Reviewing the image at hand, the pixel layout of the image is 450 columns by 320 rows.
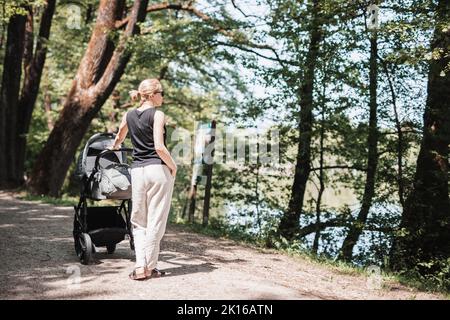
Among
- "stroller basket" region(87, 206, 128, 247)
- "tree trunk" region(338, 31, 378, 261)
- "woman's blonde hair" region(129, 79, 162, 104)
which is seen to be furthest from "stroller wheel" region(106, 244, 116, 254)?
"tree trunk" region(338, 31, 378, 261)

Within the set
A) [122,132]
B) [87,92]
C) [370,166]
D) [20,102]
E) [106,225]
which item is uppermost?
[20,102]

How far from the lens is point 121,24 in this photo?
13062 mm

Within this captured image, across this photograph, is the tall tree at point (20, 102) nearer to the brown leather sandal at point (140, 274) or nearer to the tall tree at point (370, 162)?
the tall tree at point (370, 162)

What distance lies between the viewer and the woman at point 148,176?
508 centimetres

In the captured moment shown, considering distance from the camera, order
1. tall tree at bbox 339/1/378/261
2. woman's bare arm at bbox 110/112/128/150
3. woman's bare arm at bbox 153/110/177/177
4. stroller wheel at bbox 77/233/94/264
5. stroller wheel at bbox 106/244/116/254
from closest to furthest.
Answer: woman's bare arm at bbox 153/110/177/177 < woman's bare arm at bbox 110/112/128/150 < stroller wheel at bbox 77/233/94/264 < stroller wheel at bbox 106/244/116/254 < tall tree at bbox 339/1/378/261

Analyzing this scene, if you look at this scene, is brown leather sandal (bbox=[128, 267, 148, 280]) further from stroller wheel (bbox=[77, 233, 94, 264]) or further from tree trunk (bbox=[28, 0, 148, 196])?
tree trunk (bbox=[28, 0, 148, 196])

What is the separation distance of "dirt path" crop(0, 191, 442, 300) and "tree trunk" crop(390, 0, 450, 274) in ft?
8.56

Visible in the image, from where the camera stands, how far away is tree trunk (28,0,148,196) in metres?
12.9

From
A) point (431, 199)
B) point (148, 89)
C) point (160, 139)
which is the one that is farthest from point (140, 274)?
point (431, 199)

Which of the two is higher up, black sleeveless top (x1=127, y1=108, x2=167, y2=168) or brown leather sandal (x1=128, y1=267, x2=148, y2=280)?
black sleeveless top (x1=127, y1=108, x2=167, y2=168)

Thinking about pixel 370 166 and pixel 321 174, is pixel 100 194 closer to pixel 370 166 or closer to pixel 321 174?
pixel 370 166

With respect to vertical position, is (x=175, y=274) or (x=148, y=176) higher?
(x=148, y=176)

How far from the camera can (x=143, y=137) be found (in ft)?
16.9

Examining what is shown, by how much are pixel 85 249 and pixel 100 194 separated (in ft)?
2.31
